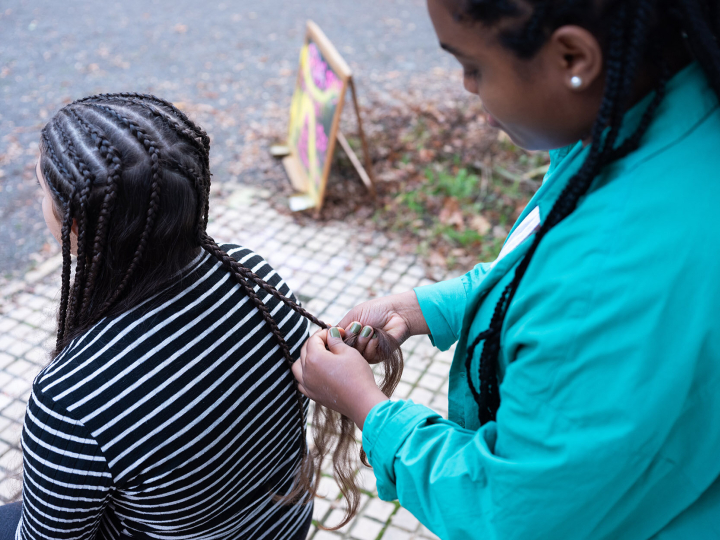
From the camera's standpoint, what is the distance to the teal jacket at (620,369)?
0.90 m

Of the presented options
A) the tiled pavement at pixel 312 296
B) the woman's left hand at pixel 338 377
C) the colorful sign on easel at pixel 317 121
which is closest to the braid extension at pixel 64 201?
the woman's left hand at pixel 338 377

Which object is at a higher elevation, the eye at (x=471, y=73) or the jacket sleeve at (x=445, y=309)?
the eye at (x=471, y=73)

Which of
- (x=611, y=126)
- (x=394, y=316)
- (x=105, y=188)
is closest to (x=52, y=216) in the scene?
(x=105, y=188)

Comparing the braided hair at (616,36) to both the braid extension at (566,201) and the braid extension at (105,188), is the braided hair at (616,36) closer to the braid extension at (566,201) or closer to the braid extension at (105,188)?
the braid extension at (566,201)

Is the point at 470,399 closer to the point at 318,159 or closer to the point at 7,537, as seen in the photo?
the point at 7,537

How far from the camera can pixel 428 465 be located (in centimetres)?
114

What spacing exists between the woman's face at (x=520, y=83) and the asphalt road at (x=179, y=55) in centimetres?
488

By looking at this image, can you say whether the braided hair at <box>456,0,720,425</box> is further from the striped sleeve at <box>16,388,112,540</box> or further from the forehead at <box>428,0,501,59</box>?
the striped sleeve at <box>16,388,112,540</box>

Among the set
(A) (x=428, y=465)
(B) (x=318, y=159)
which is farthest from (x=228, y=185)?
(A) (x=428, y=465)

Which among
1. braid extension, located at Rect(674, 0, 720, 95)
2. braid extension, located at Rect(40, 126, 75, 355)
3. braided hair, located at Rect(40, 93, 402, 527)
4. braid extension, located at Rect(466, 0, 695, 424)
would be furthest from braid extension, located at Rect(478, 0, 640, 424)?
braid extension, located at Rect(40, 126, 75, 355)

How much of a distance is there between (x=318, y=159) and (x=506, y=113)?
4.40 meters

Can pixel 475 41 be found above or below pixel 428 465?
above

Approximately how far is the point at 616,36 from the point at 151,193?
1027 millimetres

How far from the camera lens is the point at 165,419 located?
56.3 inches
